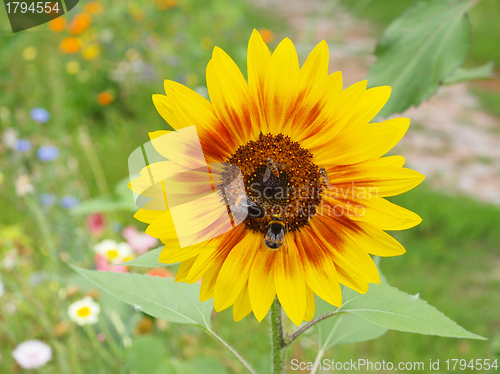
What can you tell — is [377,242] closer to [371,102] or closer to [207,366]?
[371,102]

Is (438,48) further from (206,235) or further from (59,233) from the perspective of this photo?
(59,233)

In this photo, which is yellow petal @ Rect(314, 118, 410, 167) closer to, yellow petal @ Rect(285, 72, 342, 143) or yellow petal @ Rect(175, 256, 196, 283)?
yellow petal @ Rect(285, 72, 342, 143)

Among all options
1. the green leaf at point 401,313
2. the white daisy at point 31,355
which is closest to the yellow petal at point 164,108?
the green leaf at point 401,313

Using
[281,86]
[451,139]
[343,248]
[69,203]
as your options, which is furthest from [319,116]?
[451,139]

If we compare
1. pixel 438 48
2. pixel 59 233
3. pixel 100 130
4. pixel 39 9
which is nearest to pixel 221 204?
pixel 39 9

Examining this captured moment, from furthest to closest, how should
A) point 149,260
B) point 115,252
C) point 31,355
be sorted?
point 115,252 → point 31,355 → point 149,260

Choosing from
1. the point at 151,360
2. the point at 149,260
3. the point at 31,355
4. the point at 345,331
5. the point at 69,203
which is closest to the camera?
the point at 149,260

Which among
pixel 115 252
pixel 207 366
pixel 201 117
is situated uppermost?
pixel 201 117

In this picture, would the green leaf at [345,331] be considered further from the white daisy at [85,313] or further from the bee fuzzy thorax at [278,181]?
the white daisy at [85,313]
